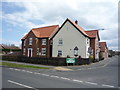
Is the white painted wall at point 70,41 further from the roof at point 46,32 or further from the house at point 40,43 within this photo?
the roof at point 46,32

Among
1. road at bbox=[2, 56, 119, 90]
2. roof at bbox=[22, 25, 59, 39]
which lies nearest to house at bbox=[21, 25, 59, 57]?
roof at bbox=[22, 25, 59, 39]

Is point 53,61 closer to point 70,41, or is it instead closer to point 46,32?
point 70,41

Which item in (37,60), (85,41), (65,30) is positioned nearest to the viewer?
(37,60)

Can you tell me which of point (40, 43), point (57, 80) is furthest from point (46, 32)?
point (57, 80)

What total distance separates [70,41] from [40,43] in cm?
938

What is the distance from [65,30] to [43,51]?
861cm

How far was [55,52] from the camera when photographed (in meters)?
32.7

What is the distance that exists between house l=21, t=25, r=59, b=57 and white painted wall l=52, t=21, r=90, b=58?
6.99 ft

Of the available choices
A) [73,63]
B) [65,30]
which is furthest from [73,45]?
[73,63]

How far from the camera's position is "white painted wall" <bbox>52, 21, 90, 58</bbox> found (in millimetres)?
29297

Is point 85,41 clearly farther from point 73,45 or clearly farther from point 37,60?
point 37,60

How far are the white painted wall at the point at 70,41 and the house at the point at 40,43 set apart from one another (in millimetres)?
2129

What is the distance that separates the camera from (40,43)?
36062mm

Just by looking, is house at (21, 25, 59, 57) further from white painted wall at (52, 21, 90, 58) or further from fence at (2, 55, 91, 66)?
fence at (2, 55, 91, 66)
